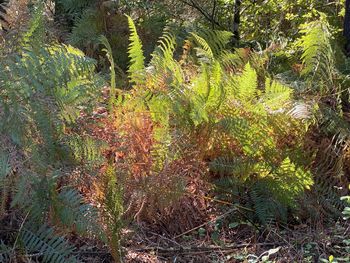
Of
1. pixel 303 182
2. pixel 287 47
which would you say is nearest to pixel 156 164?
pixel 303 182

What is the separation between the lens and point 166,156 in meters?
3.38

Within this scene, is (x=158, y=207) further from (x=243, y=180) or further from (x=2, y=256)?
(x=2, y=256)

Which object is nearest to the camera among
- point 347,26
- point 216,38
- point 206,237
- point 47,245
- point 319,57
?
point 47,245

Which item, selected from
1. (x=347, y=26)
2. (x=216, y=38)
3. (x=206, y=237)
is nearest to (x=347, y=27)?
(x=347, y=26)

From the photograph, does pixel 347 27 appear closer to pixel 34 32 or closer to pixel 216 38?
pixel 216 38

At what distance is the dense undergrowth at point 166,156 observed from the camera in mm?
2867

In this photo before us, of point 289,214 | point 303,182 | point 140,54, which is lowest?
point 289,214

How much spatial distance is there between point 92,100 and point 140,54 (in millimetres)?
633

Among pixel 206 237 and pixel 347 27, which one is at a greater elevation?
pixel 347 27

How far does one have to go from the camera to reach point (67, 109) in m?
3.12

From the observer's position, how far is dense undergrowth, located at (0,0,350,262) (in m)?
2.87

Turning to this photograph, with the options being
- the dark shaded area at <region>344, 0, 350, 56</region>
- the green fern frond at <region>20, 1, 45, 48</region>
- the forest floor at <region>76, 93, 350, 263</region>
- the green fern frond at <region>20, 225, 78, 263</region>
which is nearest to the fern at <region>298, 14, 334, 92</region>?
the dark shaded area at <region>344, 0, 350, 56</region>

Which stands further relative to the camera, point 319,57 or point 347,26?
point 347,26

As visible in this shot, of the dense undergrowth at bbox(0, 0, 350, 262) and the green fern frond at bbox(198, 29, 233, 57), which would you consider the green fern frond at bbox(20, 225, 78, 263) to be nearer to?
the dense undergrowth at bbox(0, 0, 350, 262)
